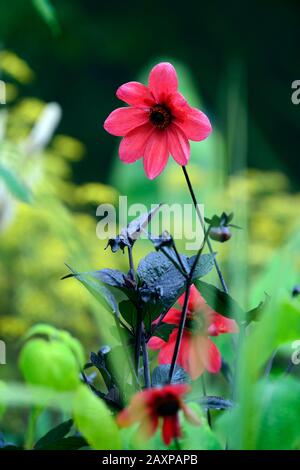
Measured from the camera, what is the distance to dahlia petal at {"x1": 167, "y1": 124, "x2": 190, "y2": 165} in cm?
46

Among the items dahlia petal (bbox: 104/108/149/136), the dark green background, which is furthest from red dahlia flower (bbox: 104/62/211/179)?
the dark green background

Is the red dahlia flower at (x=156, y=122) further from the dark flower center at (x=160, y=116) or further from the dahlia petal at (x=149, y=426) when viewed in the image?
the dahlia petal at (x=149, y=426)

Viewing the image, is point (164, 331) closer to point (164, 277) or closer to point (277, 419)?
point (164, 277)

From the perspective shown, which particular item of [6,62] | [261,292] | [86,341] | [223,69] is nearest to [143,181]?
[261,292]

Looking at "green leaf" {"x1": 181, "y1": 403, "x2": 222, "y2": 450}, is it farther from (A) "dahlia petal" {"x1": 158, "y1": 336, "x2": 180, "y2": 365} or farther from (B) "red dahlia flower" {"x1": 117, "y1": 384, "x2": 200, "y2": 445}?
(A) "dahlia petal" {"x1": 158, "y1": 336, "x2": 180, "y2": 365}

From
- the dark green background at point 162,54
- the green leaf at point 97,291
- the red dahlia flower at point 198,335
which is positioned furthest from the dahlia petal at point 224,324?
the dark green background at point 162,54

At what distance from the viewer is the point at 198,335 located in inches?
19.8

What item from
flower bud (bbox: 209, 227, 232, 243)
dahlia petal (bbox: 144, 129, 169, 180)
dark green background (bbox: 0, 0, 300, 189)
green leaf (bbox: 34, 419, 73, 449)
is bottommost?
green leaf (bbox: 34, 419, 73, 449)

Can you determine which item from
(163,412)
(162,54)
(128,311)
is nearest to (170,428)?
Result: (163,412)

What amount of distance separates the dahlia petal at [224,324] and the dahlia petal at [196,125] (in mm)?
120

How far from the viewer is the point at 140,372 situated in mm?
489

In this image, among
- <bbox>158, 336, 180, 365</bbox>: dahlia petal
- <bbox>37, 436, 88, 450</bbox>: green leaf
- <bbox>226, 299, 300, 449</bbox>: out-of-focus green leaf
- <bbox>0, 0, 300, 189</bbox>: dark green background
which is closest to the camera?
<bbox>226, 299, 300, 449</bbox>: out-of-focus green leaf

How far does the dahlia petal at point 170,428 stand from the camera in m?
0.33

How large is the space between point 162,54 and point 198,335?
11.6ft
